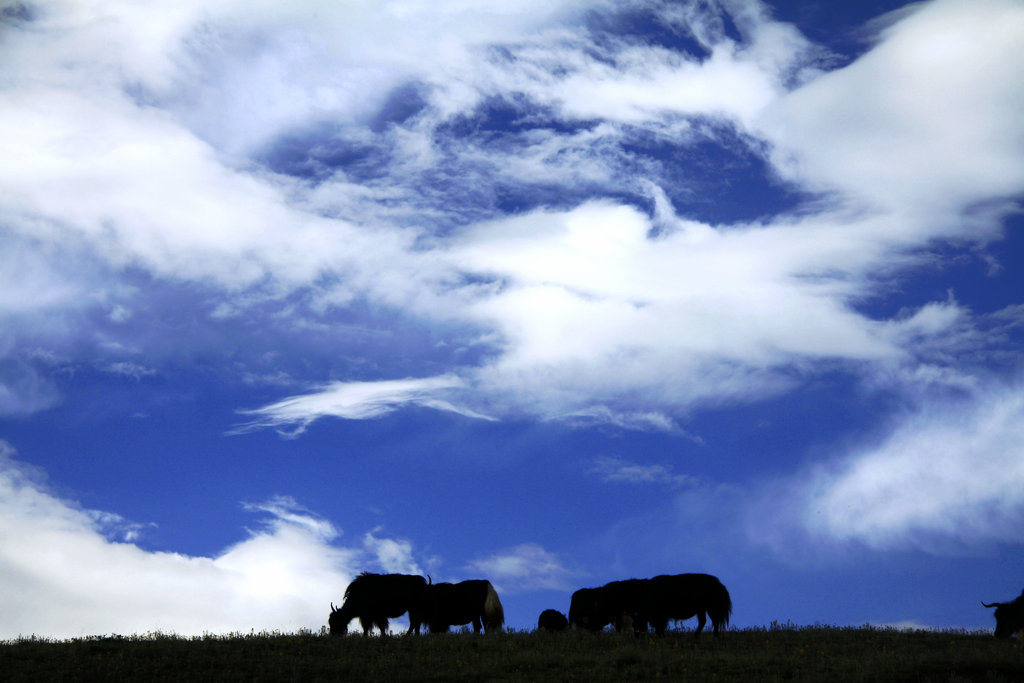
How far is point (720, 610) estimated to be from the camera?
25.4 metres

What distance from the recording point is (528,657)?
70.9 feet

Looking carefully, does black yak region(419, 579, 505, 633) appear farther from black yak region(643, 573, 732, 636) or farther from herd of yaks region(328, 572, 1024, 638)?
black yak region(643, 573, 732, 636)

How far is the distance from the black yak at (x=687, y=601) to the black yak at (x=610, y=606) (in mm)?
1321

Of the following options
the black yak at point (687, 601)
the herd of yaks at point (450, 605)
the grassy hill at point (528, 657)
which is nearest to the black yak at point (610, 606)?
the herd of yaks at point (450, 605)

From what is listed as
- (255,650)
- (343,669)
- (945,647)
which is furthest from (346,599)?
(945,647)

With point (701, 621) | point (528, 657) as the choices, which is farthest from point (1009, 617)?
point (528, 657)

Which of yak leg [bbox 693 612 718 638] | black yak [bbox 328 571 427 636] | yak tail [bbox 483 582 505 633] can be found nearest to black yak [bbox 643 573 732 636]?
yak leg [bbox 693 612 718 638]

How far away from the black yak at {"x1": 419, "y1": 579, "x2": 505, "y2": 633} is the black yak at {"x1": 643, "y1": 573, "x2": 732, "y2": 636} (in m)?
5.18

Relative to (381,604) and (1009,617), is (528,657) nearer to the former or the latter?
(381,604)

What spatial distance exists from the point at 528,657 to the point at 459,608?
24.5ft

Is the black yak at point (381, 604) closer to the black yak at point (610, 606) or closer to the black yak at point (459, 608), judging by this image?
the black yak at point (459, 608)

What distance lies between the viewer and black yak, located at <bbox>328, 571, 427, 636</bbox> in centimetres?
2878

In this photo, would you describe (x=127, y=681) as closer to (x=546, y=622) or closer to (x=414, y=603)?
(x=414, y=603)

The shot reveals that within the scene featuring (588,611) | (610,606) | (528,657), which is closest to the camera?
(528,657)
